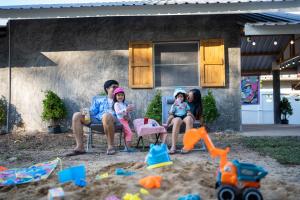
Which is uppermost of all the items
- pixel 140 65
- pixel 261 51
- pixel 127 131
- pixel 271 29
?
pixel 261 51

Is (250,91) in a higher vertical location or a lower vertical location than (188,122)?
higher

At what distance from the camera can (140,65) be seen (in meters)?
8.54

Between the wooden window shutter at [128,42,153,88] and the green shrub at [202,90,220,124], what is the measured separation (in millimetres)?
1234

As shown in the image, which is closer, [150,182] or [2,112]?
[150,182]

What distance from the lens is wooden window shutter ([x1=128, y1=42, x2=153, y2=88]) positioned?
336 inches

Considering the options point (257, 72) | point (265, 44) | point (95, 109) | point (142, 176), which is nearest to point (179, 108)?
point (95, 109)

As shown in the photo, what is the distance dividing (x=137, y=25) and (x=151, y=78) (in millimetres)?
1184

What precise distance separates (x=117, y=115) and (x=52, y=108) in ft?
10.5

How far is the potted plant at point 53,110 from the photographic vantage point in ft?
27.8

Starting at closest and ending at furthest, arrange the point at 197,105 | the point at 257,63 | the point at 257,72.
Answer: the point at 197,105, the point at 257,63, the point at 257,72

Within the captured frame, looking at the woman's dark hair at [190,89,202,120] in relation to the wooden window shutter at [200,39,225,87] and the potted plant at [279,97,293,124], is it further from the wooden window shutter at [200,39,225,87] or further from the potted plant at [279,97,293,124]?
the potted plant at [279,97,293,124]

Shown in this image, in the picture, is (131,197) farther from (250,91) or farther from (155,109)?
(250,91)

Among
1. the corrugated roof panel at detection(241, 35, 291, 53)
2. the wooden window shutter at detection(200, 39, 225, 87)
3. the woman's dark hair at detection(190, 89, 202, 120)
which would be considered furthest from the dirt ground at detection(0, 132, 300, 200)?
the corrugated roof panel at detection(241, 35, 291, 53)

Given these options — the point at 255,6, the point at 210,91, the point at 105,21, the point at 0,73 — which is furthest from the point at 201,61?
the point at 0,73
